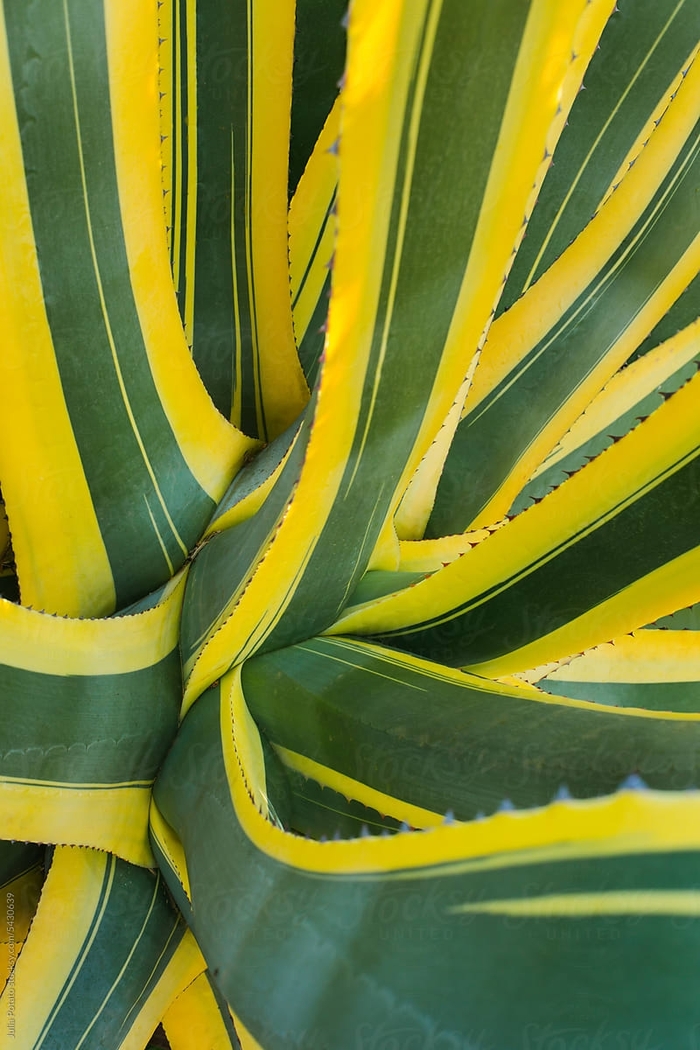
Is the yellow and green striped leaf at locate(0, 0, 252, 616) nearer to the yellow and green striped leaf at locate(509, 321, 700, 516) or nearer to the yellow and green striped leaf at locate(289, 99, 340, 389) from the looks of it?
the yellow and green striped leaf at locate(289, 99, 340, 389)

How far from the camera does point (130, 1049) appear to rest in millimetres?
600

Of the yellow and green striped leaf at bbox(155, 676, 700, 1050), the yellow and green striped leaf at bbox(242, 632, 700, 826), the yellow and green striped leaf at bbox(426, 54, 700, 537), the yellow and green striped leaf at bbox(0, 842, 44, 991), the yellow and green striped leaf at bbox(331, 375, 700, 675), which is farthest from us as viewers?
the yellow and green striped leaf at bbox(426, 54, 700, 537)

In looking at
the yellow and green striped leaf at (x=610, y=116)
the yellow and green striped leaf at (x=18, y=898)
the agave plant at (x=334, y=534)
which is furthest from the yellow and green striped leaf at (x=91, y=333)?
the yellow and green striped leaf at (x=610, y=116)

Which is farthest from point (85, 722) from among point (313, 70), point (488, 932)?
point (313, 70)

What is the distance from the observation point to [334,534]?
50 cm

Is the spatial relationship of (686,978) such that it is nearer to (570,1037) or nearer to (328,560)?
(570,1037)

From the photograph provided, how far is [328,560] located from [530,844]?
0.86ft

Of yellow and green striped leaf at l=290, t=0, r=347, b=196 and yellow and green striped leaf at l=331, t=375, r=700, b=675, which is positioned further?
yellow and green striped leaf at l=290, t=0, r=347, b=196

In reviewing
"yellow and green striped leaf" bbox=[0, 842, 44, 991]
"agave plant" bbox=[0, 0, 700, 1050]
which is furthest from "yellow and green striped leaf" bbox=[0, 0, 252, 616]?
"yellow and green striped leaf" bbox=[0, 842, 44, 991]

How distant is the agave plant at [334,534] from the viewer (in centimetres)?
31

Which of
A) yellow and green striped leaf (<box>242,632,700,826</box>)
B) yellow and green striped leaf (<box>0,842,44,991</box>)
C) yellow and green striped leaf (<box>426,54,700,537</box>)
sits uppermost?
yellow and green striped leaf (<box>426,54,700,537</box>)

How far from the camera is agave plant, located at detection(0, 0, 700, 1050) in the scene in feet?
1.00

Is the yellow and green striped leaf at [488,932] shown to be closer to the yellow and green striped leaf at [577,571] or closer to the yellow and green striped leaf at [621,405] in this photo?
the yellow and green striped leaf at [577,571]

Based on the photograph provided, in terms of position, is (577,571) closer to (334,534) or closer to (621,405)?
(334,534)
